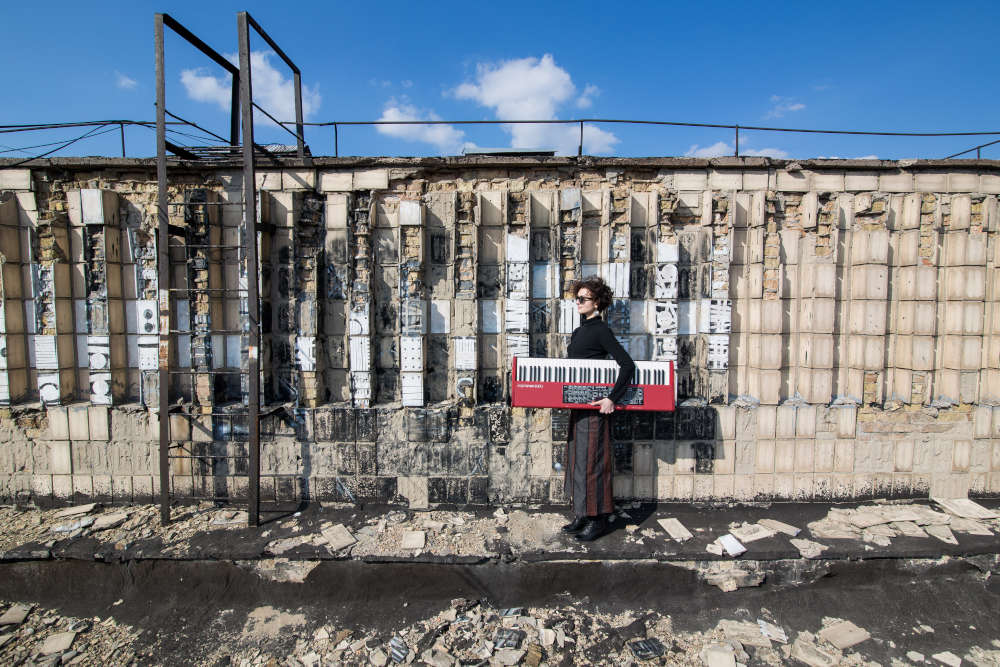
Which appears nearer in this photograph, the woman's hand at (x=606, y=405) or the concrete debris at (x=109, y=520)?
the woman's hand at (x=606, y=405)

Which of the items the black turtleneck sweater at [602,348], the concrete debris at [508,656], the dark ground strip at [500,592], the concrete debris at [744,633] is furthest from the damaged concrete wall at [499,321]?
the concrete debris at [508,656]

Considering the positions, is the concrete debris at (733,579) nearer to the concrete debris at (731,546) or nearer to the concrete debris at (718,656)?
the concrete debris at (731,546)

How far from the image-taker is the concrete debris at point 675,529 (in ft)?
12.6

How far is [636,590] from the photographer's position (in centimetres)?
348

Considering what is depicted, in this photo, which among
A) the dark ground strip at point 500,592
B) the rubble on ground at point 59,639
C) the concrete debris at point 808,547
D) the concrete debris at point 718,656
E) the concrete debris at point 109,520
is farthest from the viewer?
the concrete debris at point 109,520

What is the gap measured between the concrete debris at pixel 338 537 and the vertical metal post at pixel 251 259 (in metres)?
0.78

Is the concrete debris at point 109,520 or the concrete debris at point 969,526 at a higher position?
the concrete debris at point 969,526

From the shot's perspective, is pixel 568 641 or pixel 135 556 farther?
pixel 135 556

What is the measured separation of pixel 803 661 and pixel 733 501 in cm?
169

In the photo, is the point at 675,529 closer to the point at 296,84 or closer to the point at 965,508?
the point at 965,508

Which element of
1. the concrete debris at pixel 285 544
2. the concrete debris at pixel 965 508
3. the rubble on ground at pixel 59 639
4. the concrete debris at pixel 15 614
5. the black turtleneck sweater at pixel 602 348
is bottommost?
the rubble on ground at pixel 59 639

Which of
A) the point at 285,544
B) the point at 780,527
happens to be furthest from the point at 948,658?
the point at 285,544

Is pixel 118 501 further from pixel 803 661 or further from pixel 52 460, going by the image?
pixel 803 661

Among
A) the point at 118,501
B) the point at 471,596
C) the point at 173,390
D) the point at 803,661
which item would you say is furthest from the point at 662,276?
the point at 118,501
